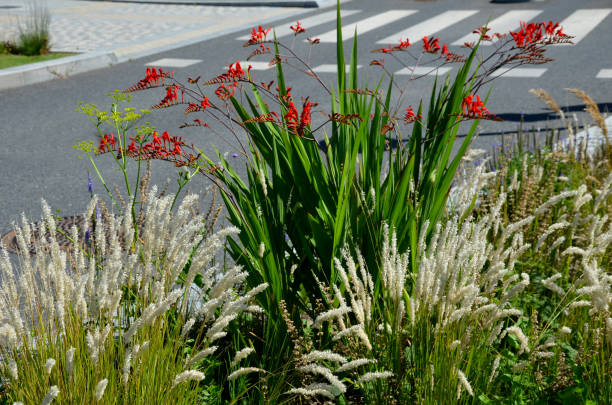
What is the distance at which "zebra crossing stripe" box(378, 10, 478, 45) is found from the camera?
45.5ft

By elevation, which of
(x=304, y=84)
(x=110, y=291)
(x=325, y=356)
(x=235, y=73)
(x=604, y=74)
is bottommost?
(x=604, y=74)

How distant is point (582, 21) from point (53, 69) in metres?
10.2

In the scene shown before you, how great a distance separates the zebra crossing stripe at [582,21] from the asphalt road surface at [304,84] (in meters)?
0.02

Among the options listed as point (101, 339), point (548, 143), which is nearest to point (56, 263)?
point (101, 339)

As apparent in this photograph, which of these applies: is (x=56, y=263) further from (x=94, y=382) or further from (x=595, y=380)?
(x=595, y=380)

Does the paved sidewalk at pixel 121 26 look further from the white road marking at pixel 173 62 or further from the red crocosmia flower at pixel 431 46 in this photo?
the red crocosmia flower at pixel 431 46

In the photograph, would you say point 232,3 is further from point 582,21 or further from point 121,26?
point 582,21

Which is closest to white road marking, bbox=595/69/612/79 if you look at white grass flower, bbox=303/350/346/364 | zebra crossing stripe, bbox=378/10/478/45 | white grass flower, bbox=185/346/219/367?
zebra crossing stripe, bbox=378/10/478/45

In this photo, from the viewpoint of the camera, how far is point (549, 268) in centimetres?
394

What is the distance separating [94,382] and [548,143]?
14.8 feet

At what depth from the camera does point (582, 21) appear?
1506 centimetres

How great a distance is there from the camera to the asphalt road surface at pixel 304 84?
712 centimetres

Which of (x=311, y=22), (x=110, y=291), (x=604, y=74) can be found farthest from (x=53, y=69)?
(x=110, y=291)

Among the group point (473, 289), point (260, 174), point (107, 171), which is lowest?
point (107, 171)
